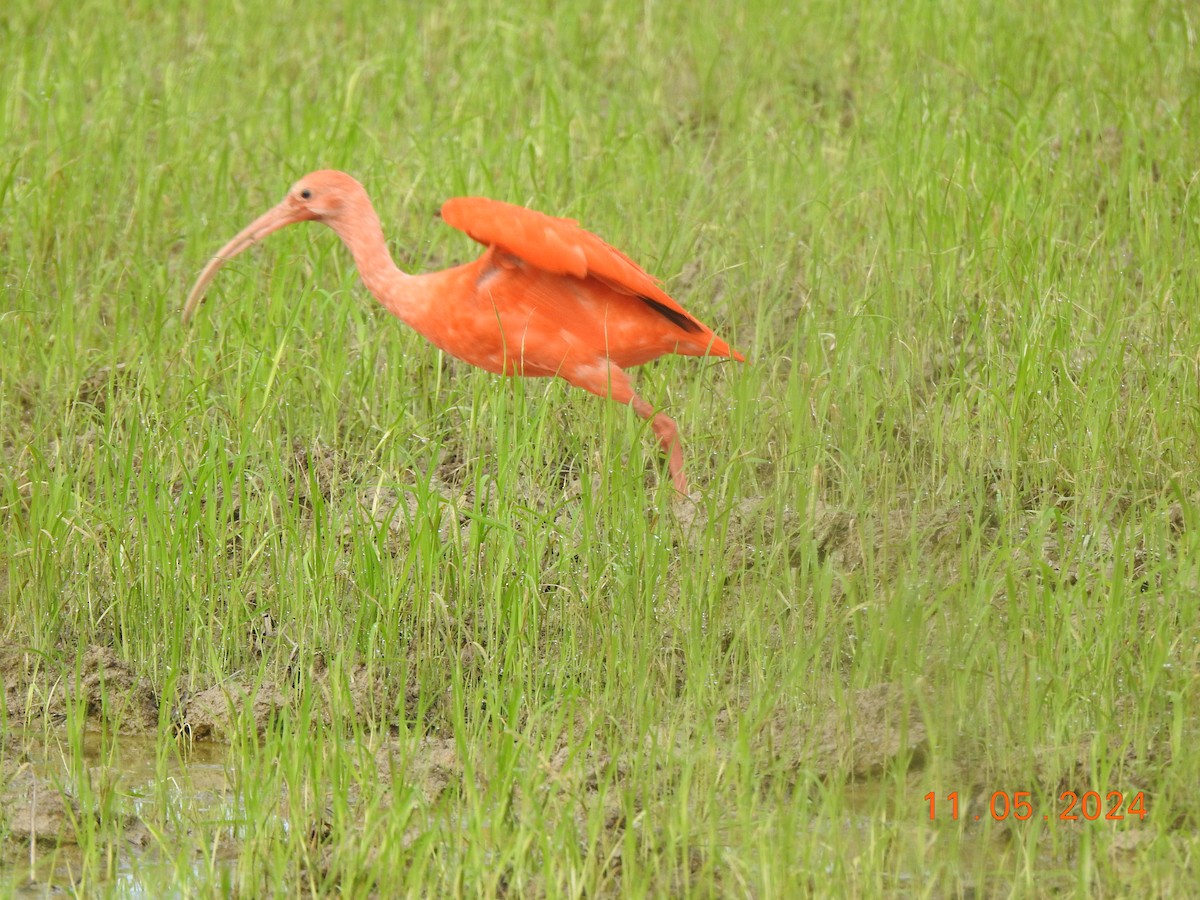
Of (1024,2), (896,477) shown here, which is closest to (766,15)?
(1024,2)

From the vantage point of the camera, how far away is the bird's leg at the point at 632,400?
15.6ft

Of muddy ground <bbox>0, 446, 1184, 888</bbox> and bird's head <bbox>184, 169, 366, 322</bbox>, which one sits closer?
muddy ground <bbox>0, 446, 1184, 888</bbox>

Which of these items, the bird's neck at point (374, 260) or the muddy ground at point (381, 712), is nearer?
the muddy ground at point (381, 712)

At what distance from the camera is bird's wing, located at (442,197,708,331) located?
14.9ft

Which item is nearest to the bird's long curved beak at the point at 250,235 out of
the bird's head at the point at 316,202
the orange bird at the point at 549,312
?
the bird's head at the point at 316,202

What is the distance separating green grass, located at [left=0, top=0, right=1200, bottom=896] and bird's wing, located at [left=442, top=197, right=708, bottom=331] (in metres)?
0.46

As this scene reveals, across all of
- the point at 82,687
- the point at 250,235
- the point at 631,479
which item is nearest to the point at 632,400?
the point at 631,479

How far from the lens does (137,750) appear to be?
4.12 m

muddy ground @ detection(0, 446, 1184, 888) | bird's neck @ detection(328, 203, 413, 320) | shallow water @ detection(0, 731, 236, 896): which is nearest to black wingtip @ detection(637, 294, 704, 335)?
muddy ground @ detection(0, 446, 1184, 888)

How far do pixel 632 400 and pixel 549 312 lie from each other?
0.33 metres

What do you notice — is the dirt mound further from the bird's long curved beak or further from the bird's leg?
the bird's leg

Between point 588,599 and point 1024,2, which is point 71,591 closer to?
point 588,599
